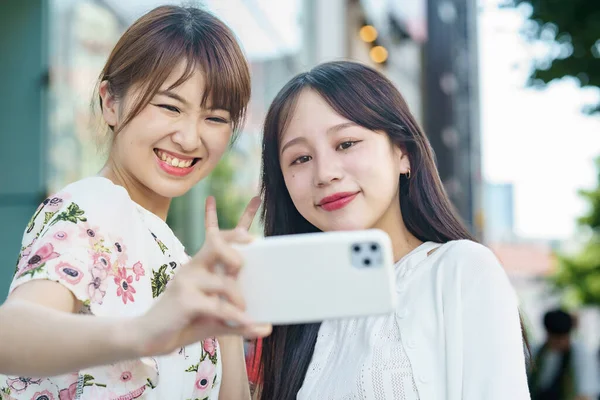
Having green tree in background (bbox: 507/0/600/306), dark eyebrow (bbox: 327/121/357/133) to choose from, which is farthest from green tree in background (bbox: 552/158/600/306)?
dark eyebrow (bbox: 327/121/357/133)

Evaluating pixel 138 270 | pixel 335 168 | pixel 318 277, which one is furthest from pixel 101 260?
pixel 335 168

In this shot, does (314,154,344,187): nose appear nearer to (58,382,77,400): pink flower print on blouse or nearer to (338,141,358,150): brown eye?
(338,141,358,150): brown eye

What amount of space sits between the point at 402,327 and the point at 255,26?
5.97m

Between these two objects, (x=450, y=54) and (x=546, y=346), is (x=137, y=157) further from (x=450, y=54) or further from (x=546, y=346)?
(x=546, y=346)

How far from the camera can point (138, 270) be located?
1695mm

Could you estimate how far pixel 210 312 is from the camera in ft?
3.83

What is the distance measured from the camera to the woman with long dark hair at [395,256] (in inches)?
67.9

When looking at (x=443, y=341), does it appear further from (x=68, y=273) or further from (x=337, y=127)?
(x=68, y=273)

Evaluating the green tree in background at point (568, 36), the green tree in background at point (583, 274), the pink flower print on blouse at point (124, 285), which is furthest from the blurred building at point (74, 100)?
the green tree in background at point (583, 274)

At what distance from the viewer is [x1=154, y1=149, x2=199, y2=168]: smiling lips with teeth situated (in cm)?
190

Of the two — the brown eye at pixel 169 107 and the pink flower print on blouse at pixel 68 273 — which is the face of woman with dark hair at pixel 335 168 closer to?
the brown eye at pixel 169 107

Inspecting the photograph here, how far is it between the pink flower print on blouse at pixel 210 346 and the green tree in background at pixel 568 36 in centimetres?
617

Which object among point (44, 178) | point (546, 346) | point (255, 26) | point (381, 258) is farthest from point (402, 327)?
point (255, 26)

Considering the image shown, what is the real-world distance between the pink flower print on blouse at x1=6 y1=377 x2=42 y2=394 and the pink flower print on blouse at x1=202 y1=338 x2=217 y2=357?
1.41 feet
